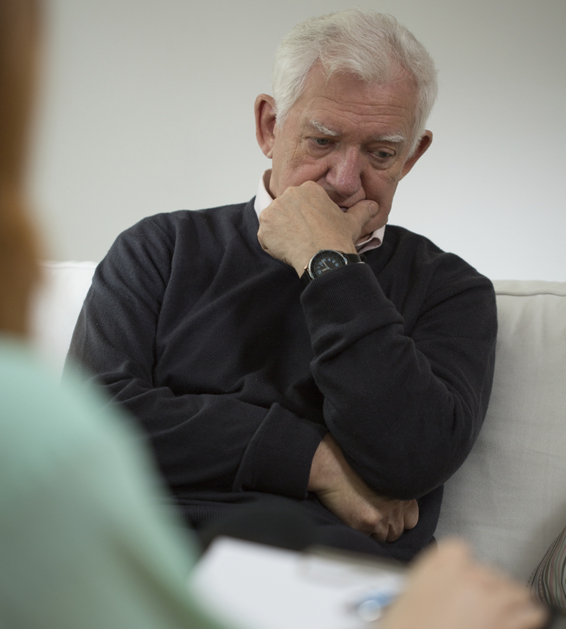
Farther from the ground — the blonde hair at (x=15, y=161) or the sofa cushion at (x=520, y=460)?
the blonde hair at (x=15, y=161)

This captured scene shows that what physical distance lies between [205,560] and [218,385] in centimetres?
80

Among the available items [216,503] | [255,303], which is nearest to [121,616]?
[216,503]

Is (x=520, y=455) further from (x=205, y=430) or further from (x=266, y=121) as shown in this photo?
(x=266, y=121)

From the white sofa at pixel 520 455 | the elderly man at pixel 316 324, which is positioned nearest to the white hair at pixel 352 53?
the elderly man at pixel 316 324

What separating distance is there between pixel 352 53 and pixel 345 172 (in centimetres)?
24

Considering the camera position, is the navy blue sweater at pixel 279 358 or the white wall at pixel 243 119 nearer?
the navy blue sweater at pixel 279 358

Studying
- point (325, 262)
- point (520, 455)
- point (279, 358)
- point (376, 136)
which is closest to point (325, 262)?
point (325, 262)

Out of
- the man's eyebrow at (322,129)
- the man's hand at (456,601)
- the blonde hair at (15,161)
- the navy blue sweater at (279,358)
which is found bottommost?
the navy blue sweater at (279,358)

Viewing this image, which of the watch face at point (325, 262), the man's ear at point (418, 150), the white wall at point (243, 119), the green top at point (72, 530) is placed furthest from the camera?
the white wall at point (243, 119)

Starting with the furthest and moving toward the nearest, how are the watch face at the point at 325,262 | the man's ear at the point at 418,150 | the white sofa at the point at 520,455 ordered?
the man's ear at the point at 418,150 < the white sofa at the point at 520,455 < the watch face at the point at 325,262

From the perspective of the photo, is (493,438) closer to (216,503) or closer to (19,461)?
(216,503)

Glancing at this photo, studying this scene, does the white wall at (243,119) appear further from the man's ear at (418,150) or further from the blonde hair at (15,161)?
the blonde hair at (15,161)

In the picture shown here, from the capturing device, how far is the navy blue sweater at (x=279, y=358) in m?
1.09

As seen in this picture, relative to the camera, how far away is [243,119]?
2.60 m
